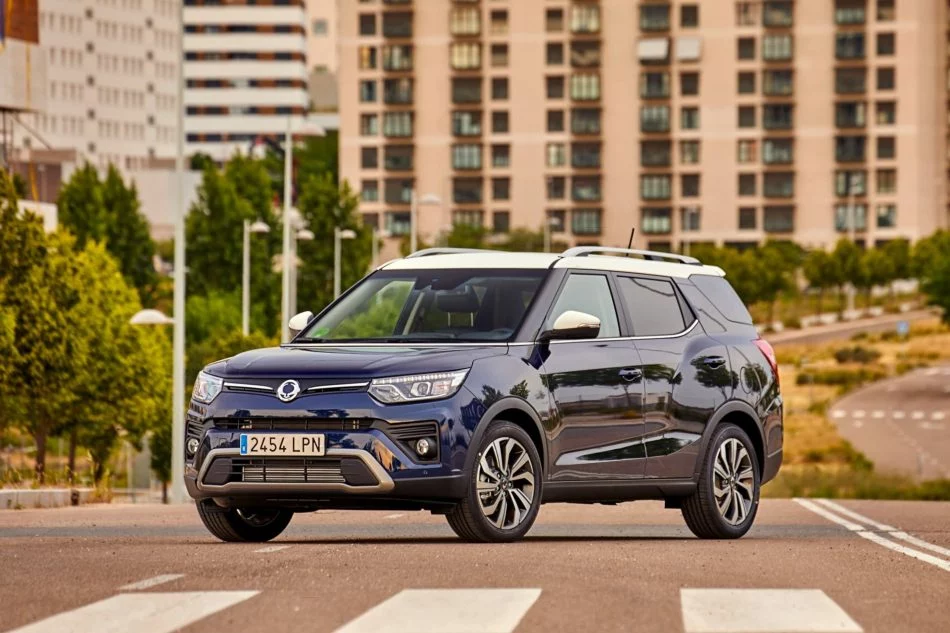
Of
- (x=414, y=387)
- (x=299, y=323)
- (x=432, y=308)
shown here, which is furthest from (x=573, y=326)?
(x=299, y=323)

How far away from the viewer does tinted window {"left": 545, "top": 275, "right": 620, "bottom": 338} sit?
13234 mm

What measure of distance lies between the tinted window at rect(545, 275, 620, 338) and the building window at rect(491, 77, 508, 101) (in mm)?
140367

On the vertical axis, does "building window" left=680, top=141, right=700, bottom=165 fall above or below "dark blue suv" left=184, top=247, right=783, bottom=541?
above

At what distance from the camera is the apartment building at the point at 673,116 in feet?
493

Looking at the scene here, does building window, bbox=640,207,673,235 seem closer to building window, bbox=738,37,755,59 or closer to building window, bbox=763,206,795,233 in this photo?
building window, bbox=763,206,795,233

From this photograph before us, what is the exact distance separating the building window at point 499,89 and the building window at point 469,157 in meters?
3.96

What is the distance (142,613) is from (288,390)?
11.5 feet

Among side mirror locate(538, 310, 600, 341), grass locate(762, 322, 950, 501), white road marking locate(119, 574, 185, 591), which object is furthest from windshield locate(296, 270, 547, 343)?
grass locate(762, 322, 950, 501)

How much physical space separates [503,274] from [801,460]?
64.5 meters

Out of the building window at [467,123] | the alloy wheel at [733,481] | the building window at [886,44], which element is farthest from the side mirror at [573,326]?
the building window at [886,44]

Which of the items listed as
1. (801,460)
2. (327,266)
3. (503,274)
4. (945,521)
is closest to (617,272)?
(503,274)

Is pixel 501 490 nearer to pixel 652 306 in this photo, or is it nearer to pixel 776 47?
pixel 652 306

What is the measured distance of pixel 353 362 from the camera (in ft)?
39.1

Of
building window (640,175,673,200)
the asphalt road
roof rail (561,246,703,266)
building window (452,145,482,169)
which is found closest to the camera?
the asphalt road
